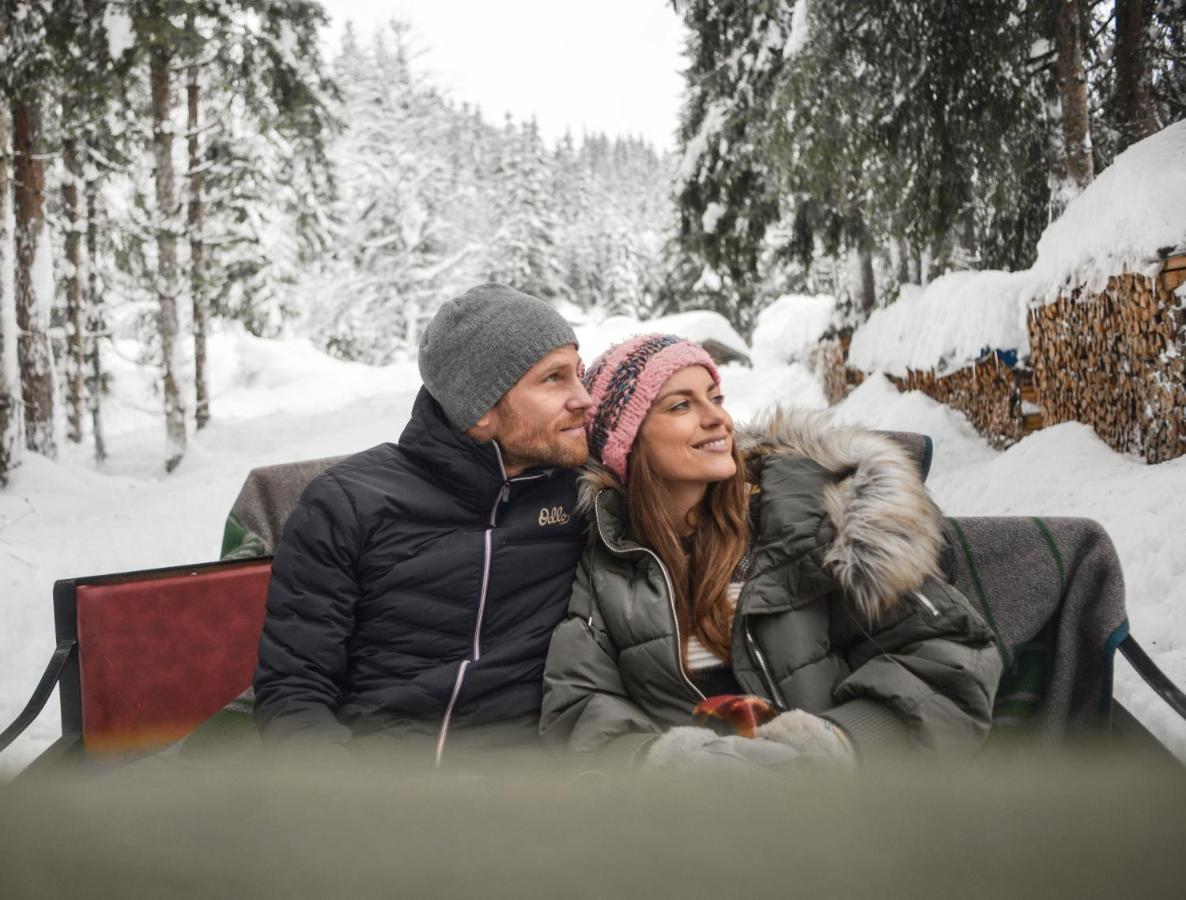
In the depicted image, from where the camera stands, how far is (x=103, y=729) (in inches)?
105

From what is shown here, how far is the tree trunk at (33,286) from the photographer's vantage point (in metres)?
10.2

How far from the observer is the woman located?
2018mm

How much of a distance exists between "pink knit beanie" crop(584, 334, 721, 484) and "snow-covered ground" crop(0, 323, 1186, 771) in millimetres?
787

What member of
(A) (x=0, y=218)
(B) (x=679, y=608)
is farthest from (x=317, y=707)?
(A) (x=0, y=218)

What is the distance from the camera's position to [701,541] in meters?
2.51

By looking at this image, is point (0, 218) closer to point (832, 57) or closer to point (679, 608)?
point (832, 57)

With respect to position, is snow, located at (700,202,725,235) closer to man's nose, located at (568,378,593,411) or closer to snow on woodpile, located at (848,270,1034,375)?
snow on woodpile, located at (848,270,1034,375)

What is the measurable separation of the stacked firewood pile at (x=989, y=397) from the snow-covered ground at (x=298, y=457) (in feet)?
Result: 0.54

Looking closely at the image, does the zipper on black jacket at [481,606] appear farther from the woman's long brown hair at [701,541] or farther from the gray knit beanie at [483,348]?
the woman's long brown hair at [701,541]

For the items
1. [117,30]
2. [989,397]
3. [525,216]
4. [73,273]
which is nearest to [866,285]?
[989,397]

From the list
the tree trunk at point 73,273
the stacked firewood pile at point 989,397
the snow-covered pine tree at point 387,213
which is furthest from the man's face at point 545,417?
the snow-covered pine tree at point 387,213

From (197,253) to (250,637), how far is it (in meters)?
11.6

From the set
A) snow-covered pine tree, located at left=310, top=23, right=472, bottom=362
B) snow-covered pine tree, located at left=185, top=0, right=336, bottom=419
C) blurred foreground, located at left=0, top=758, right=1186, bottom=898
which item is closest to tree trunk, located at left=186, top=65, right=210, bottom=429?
snow-covered pine tree, located at left=185, top=0, right=336, bottom=419

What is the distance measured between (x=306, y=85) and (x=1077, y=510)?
1077 cm
